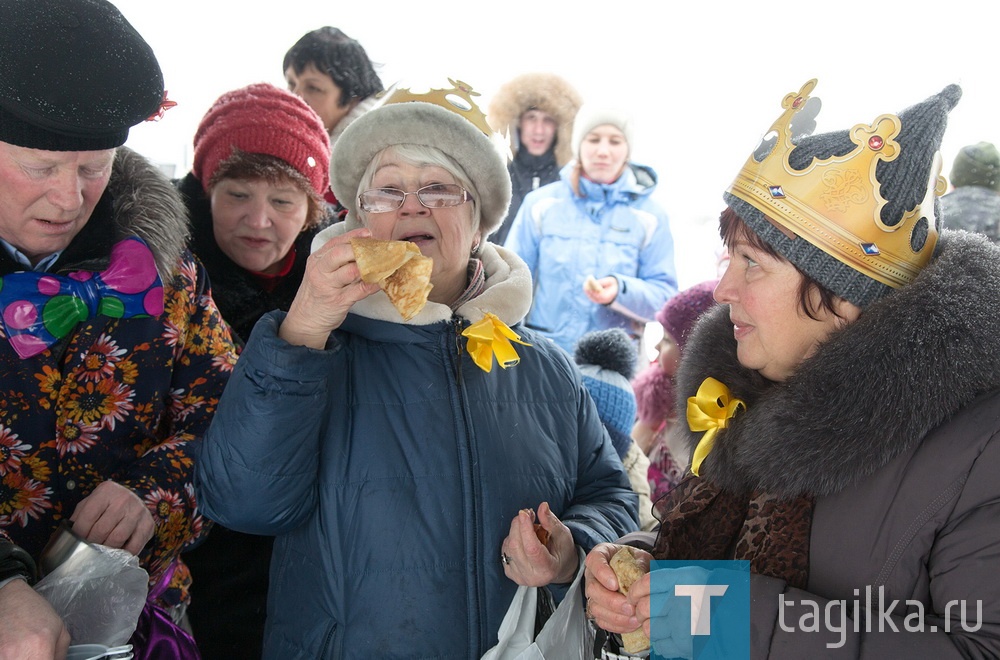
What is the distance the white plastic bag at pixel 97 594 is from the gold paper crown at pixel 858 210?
148cm

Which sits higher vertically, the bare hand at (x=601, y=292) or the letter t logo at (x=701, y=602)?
the letter t logo at (x=701, y=602)

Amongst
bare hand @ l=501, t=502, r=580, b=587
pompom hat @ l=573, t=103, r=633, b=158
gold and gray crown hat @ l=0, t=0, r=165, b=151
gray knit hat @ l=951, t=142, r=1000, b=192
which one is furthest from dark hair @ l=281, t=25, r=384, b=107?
gray knit hat @ l=951, t=142, r=1000, b=192

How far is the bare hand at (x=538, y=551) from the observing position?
174 cm

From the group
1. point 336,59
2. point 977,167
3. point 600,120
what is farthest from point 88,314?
point 977,167

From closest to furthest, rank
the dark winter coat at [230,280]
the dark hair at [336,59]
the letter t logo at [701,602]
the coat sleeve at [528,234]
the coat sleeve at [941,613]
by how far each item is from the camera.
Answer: the coat sleeve at [941,613]
the letter t logo at [701,602]
the dark winter coat at [230,280]
the dark hair at [336,59]
the coat sleeve at [528,234]

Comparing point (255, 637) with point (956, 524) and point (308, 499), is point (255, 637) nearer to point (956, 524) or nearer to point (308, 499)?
point (308, 499)

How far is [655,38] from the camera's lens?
6.50m

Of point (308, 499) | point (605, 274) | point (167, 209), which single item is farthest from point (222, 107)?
point (605, 274)

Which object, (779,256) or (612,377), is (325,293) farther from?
(612,377)

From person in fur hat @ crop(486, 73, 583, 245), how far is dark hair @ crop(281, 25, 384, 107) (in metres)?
1.34

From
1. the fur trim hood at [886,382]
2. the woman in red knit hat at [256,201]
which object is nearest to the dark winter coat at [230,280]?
the woman in red knit hat at [256,201]

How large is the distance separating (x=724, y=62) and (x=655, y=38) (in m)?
A: 0.60

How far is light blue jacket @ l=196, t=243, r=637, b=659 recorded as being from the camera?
5.41 feet

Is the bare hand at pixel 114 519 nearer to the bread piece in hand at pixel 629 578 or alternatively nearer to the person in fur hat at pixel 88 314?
the person in fur hat at pixel 88 314
